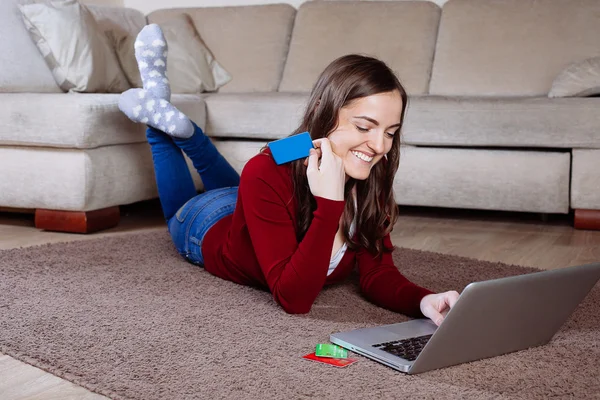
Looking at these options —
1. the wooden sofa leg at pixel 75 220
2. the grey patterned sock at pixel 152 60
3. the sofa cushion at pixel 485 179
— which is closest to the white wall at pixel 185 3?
the sofa cushion at pixel 485 179

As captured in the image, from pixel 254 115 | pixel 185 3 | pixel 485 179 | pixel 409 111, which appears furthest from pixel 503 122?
pixel 185 3

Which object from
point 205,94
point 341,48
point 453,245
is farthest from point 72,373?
point 341,48

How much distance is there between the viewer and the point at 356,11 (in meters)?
3.89

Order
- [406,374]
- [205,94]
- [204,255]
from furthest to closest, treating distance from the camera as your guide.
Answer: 1. [205,94]
2. [204,255]
3. [406,374]

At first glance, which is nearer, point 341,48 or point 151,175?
point 151,175

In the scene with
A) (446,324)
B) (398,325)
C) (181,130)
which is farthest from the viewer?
(181,130)

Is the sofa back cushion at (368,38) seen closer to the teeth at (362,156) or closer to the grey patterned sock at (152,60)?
the grey patterned sock at (152,60)

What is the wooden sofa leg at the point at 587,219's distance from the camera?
2877 millimetres

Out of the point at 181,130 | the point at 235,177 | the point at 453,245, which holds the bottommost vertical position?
the point at 453,245

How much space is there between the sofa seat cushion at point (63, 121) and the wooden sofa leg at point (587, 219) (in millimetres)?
1669

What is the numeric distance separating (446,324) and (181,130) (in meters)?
1.33

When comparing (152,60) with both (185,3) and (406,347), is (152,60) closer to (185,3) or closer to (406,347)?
(406,347)

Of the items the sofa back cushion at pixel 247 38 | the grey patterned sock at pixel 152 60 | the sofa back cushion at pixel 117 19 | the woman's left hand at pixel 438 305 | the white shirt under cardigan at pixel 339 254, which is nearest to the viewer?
the woman's left hand at pixel 438 305

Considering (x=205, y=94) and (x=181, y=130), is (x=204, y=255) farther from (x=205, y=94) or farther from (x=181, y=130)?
(x=205, y=94)
